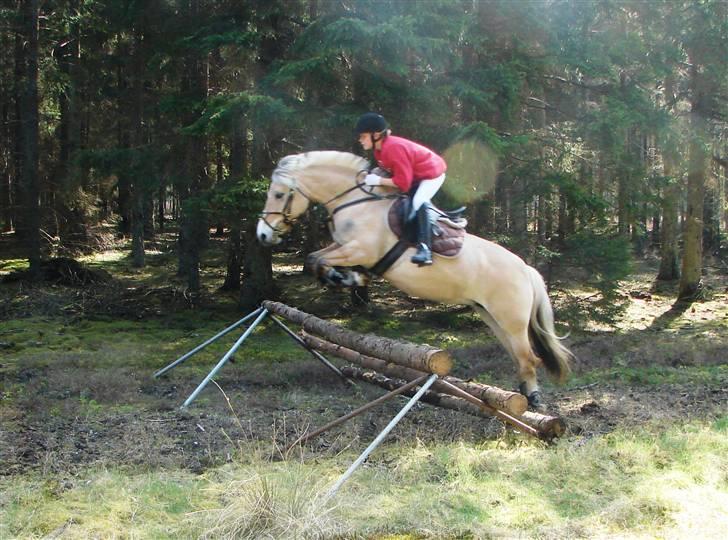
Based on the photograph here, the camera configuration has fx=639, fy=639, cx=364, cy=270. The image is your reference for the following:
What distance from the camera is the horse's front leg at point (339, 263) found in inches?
216

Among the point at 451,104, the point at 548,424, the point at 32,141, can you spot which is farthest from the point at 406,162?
the point at 32,141

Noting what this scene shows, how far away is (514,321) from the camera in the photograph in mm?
6340

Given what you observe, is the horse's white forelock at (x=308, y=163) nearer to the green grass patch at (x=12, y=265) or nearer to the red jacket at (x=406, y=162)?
the red jacket at (x=406, y=162)

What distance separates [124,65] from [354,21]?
37.4 ft

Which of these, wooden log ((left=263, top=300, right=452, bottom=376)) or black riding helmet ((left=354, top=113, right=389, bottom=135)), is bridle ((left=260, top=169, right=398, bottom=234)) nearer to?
black riding helmet ((left=354, top=113, right=389, bottom=135))

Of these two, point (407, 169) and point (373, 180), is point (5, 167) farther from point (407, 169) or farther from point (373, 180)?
point (407, 169)

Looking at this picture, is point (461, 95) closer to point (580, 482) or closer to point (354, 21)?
point (354, 21)

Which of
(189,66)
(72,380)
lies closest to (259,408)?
(72,380)

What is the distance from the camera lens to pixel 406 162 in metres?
5.57

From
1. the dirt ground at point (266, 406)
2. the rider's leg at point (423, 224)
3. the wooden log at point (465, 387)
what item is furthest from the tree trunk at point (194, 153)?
the rider's leg at point (423, 224)

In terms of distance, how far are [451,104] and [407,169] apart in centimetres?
689

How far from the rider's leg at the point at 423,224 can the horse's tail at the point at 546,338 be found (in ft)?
5.08

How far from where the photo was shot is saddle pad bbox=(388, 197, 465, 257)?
18.6 feet

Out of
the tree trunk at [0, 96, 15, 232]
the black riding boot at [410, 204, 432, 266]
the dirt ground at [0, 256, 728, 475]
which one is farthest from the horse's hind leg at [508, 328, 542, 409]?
the tree trunk at [0, 96, 15, 232]
